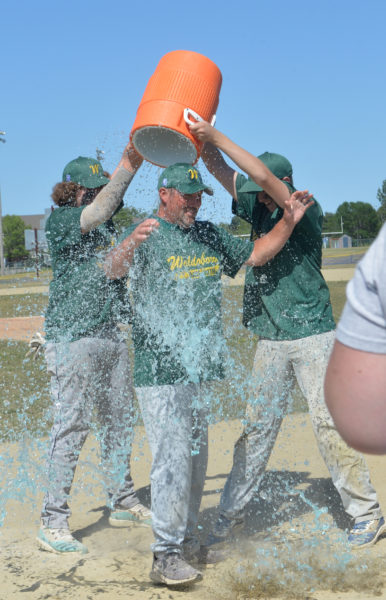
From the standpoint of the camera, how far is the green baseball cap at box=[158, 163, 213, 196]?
311cm

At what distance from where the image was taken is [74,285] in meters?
3.52

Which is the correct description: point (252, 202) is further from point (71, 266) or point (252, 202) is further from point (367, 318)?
point (367, 318)

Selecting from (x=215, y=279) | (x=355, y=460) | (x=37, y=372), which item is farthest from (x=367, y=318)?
(x=37, y=372)

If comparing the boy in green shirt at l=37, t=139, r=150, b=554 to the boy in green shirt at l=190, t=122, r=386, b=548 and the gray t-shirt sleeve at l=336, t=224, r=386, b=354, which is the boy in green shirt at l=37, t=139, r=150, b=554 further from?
the gray t-shirt sleeve at l=336, t=224, r=386, b=354

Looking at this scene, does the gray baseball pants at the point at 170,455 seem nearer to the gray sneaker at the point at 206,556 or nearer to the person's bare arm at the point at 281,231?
the gray sneaker at the point at 206,556

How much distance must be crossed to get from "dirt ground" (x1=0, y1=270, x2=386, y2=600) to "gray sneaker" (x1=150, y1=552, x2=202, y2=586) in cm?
5

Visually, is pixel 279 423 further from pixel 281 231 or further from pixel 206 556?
pixel 281 231

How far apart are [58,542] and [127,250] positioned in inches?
61.4

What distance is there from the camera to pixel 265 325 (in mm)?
3525

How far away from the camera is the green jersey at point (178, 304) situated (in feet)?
10.2

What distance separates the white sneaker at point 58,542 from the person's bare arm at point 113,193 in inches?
61.4

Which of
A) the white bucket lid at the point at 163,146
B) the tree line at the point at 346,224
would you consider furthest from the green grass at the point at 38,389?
the tree line at the point at 346,224

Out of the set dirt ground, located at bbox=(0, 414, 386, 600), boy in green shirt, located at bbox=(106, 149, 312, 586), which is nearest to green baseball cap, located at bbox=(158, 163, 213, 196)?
boy in green shirt, located at bbox=(106, 149, 312, 586)

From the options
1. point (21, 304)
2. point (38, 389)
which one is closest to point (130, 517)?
point (38, 389)
